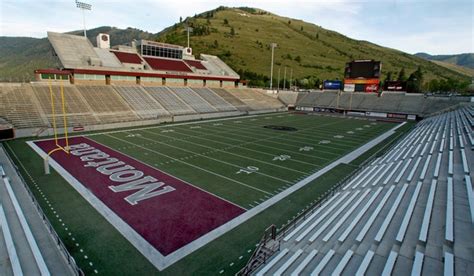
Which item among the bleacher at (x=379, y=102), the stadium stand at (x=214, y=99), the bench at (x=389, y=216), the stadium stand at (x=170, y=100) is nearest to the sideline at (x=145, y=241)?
the bench at (x=389, y=216)

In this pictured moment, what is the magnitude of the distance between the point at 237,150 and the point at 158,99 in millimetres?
21646

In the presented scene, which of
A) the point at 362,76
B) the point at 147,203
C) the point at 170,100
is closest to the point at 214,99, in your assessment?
the point at 170,100

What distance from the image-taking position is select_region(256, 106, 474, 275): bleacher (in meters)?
5.58

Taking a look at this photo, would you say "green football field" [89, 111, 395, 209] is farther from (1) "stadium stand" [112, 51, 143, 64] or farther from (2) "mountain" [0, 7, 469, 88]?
(2) "mountain" [0, 7, 469, 88]

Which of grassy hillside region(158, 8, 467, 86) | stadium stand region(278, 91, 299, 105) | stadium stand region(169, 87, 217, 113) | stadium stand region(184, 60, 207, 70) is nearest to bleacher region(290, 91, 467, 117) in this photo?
stadium stand region(278, 91, 299, 105)

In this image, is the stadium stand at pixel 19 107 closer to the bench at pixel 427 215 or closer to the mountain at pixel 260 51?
the bench at pixel 427 215

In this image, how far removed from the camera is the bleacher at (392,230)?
558 centimetres

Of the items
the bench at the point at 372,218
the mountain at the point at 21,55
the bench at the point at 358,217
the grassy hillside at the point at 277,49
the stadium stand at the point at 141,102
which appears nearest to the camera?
the bench at the point at 372,218

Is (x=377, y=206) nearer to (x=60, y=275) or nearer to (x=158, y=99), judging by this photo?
(x=60, y=275)

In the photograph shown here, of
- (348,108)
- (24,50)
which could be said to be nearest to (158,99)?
(348,108)

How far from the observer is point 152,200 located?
10781 millimetres

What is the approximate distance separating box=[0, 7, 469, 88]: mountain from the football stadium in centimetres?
6044

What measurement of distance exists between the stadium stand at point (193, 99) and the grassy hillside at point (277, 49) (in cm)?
5778

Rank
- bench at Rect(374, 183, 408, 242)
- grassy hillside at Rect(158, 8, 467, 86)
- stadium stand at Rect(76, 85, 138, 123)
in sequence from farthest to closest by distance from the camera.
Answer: grassy hillside at Rect(158, 8, 467, 86) → stadium stand at Rect(76, 85, 138, 123) → bench at Rect(374, 183, 408, 242)
